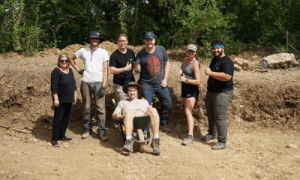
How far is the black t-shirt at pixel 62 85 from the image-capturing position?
4.66m

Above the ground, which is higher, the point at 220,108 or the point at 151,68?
the point at 151,68

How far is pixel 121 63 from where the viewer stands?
4.97 metres

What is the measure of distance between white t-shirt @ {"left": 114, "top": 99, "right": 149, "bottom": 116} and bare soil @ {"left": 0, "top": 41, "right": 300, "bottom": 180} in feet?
2.58

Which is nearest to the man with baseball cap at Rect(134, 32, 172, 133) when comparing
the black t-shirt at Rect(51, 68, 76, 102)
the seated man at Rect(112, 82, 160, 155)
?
the seated man at Rect(112, 82, 160, 155)

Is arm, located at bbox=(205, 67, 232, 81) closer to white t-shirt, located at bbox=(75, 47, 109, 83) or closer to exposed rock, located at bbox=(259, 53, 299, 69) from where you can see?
white t-shirt, located at bbox=(75, 47, 109, 83)

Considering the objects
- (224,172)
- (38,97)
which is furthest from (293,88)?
(38,97)

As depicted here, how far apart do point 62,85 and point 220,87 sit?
10.2 ft

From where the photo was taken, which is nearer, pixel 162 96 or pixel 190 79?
pixel 190 79

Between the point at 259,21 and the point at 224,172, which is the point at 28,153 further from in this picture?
the point at 259,21

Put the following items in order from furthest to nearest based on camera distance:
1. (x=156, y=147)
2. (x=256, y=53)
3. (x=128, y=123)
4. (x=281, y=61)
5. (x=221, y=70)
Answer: (x=256, y=53), (x=281, y=61), (x=221, y=70), (x=156, y=147), (x=128, y=123)

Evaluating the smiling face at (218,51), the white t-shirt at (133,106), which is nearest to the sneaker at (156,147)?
the white t-shirt at (133,106)

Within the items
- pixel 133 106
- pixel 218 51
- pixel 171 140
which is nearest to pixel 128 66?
pixel 133 106

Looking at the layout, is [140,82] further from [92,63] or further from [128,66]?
[92,63]

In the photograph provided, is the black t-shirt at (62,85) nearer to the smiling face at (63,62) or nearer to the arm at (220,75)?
the smiling face at (63,62)
